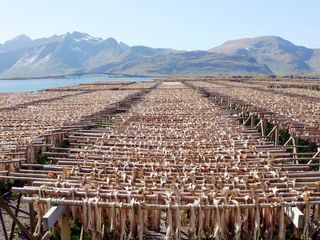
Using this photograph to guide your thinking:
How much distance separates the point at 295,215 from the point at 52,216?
11.1 feet

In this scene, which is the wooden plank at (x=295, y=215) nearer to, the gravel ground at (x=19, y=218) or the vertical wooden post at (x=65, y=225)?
the vertical wooden post at (x=65, y=225)

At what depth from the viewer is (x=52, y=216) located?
19.2ft

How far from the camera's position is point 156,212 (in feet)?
22.9

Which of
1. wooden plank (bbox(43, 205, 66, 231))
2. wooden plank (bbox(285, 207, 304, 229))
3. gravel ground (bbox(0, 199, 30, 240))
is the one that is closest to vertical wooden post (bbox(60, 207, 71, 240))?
wooden plank (bbox(43, 205, 66, 231))

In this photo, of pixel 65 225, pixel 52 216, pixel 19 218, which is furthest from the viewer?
pixel 19 218

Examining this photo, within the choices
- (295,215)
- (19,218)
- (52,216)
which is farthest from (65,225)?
(19,218)

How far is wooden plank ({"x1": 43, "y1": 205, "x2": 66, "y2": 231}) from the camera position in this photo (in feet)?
18.5

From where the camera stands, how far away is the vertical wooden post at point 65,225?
637 cm

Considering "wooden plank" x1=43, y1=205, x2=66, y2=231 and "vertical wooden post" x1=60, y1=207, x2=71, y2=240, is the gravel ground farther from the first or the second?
"wooden plank" x1=43, y1=205, x2=66, y2=231

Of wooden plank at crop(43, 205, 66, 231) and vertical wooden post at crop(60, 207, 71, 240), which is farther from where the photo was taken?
Result: vertical wooden post at crop(60, 207, 71, 240)

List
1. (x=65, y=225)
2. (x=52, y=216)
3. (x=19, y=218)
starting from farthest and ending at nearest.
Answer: (x=19, y=218) → (x=65, y=225) → (x=52, y=216)

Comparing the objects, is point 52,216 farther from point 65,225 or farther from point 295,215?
point 295,215

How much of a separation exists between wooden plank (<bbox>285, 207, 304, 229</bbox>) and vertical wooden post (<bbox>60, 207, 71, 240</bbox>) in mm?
3306

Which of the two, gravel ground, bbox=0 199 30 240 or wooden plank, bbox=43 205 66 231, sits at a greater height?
wooden plank, bbox=43 205 66 231
